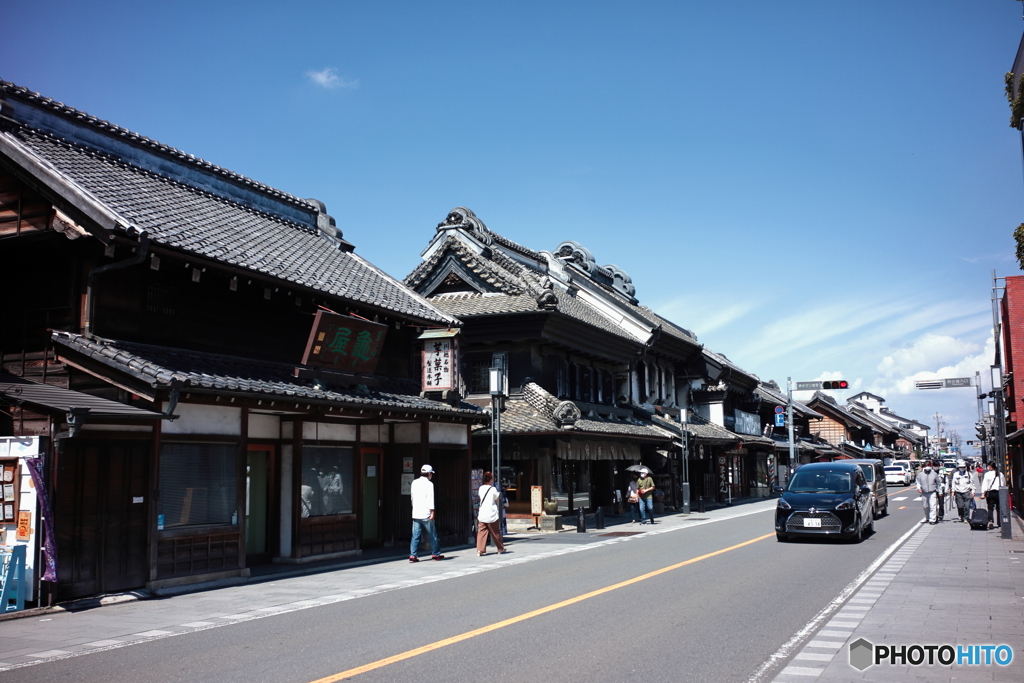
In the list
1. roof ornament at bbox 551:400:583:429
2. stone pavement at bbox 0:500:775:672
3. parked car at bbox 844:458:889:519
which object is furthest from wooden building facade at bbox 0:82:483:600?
parked car at bbox 844:458:889:519

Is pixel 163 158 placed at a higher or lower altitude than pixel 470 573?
higher

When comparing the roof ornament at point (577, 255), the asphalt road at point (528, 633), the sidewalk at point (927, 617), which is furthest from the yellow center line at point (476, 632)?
the roof ornament at point (577, 255)

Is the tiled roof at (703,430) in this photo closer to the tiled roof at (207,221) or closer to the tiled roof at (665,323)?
the tiled roof at (665,323)

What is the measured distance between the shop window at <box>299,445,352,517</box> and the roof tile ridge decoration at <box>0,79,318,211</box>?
8116 mm

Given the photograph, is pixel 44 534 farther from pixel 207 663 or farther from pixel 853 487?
pixel 853 487

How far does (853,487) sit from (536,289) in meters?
13.1

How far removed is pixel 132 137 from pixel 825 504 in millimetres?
18540

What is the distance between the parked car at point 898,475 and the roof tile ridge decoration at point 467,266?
5223cm

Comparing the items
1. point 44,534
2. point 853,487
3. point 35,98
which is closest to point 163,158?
point 35,98

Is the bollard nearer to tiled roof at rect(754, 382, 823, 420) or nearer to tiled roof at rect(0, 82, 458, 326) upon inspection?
tiled roof at rect(0, 82, 458, 326)

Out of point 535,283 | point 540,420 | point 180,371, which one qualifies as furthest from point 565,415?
point 180,371

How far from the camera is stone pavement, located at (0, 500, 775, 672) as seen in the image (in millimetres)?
9371

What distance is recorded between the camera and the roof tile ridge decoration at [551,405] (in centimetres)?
2616

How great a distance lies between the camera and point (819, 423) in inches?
3391
